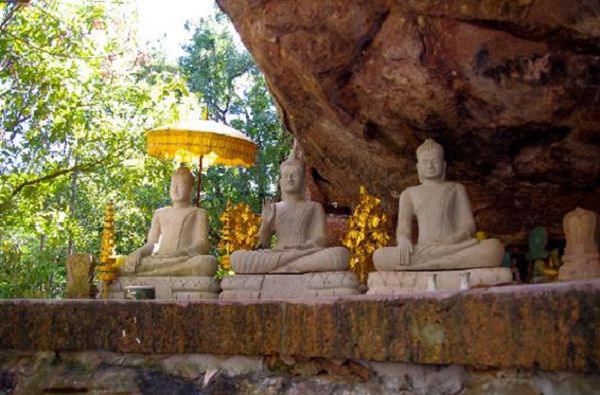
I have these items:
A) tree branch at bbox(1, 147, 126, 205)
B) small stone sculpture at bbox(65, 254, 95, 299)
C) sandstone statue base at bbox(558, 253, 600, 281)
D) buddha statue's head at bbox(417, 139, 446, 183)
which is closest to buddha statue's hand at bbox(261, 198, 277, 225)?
buddha statue's head at bbox(417, 139, 446, 183)

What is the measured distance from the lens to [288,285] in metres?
6.70

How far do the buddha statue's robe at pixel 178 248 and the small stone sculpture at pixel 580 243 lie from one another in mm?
3912

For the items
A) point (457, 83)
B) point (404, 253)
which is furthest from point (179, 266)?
point (457, 83)

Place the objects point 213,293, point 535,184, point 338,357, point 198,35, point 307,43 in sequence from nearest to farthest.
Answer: point 338,357
point 213,293
point 307,43
point 535,184
point 198,35

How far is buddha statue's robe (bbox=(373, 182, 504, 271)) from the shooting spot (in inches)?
247

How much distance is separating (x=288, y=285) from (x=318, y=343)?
3.88m

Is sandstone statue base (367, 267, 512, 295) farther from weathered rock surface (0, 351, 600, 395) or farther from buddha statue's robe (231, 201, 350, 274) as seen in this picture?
weathered rock surface (0, 351, 600, 395)

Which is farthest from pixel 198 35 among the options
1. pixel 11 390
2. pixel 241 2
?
pixel 11 390

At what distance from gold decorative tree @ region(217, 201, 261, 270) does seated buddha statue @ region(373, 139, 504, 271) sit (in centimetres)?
230

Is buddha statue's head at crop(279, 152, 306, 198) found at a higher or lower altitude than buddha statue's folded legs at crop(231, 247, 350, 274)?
higher

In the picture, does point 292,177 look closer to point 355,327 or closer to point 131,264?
point 131,264

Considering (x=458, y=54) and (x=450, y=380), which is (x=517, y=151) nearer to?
(x=458, y=54)

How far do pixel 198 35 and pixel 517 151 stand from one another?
14.4m

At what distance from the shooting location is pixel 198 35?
2103 centimetres
